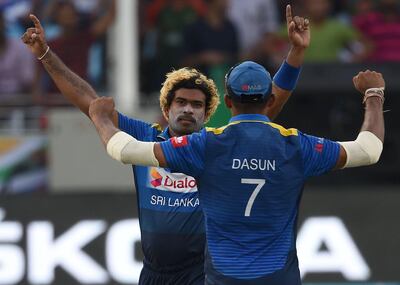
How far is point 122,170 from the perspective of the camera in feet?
41.9

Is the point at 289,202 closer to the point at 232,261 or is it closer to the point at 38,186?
the point at 232,261

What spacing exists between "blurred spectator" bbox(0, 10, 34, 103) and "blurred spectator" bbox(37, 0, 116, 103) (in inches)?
6.3

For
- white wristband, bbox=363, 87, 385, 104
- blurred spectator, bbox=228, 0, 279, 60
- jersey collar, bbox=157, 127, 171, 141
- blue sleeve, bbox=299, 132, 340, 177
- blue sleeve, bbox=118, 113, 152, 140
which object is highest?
blurred spectator, bbox=228, 0, 279, 60

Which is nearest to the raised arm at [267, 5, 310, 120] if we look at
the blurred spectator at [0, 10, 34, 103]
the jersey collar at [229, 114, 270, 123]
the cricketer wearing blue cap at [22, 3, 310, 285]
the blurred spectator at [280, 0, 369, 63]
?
the cricketer wearing blue cap at [22, 3, 310, 285]

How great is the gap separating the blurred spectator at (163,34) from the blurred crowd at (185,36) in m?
0.01

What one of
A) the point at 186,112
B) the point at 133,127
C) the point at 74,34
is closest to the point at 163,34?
the point at 74,34

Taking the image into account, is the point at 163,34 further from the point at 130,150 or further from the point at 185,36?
the point at 130,150

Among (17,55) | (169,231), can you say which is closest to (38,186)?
(17,55)

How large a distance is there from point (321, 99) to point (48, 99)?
2.98 m

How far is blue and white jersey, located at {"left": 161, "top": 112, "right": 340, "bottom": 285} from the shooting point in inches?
248

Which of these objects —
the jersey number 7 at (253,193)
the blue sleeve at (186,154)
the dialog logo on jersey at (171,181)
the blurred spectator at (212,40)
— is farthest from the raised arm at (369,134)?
the blurred spectator at (212,40)

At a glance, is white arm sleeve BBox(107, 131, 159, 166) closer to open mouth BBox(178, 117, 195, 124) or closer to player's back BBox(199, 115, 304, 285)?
player's back BBox(199, 115, 304, 285)

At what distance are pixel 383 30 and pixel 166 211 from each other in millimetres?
6270

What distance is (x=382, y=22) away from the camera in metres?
13.4
